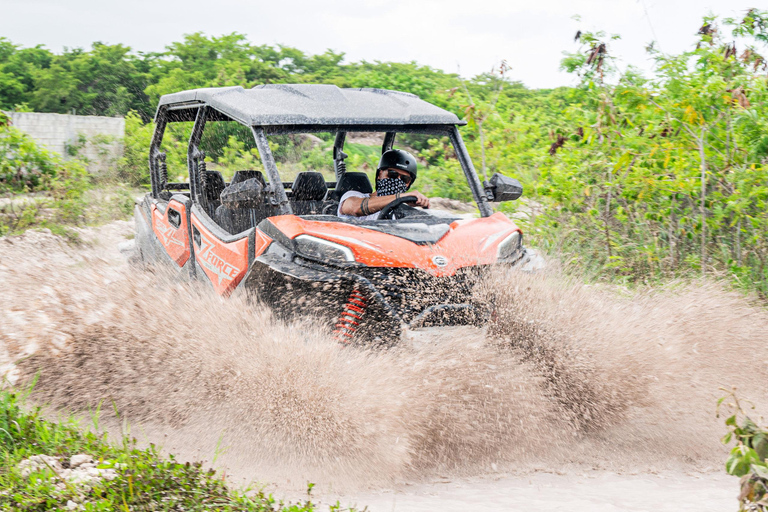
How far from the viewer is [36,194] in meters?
10.3

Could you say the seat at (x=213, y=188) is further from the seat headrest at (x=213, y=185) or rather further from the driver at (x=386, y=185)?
the driver at (x=386, y=185)

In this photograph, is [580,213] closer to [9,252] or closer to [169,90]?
[9,252]

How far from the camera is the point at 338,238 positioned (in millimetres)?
3465

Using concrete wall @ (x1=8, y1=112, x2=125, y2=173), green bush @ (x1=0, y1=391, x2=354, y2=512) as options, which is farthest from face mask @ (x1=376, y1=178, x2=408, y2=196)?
concrete wall @ (x1=8, y1=112, x2=125, y2=173)

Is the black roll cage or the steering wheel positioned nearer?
the black roll cage

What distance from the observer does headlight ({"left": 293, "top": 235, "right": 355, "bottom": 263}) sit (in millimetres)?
3400

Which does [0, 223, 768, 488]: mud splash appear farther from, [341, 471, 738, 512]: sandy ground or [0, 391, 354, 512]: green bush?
[0, 391, 354, 512]: green bush

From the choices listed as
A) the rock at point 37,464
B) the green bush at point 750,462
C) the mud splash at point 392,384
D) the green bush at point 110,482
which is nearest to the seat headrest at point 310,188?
the mud splash at point 392,384

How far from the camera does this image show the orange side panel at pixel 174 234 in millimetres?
4660

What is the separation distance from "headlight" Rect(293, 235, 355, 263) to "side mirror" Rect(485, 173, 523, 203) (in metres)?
1.41

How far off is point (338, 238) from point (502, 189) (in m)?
1.43

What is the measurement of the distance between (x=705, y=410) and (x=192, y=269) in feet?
10.5

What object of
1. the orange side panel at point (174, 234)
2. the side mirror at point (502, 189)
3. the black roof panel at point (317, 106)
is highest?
the black roof panel at point (317, 106)

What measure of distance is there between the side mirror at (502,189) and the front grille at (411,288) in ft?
3.58
